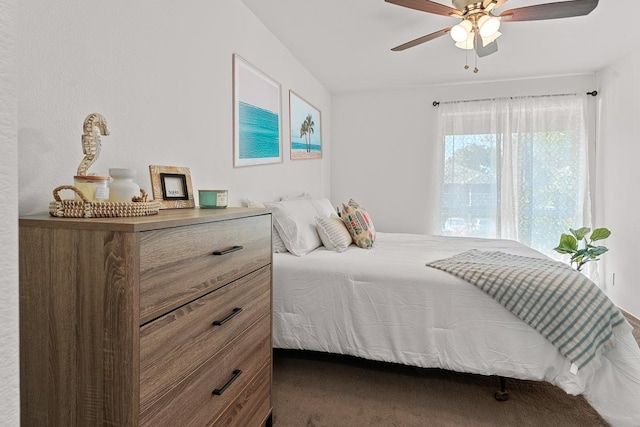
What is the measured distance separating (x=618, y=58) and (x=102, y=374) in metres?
4.67

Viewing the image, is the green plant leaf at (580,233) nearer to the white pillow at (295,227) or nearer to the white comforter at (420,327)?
the white comforter at (420,327)

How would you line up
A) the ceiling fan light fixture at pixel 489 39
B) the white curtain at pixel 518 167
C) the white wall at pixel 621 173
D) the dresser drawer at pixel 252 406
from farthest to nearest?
the white curtain at pixel 518 167, the white wall at pixel 621 173, the ceiling fan light fixture at pixel 489 39, the dresser drawer at pixel 252 406

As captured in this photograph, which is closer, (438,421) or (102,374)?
(102,374)

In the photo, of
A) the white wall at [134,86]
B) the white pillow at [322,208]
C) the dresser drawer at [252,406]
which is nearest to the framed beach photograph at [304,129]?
the white pillow at [322,208]

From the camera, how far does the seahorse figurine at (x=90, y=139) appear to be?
1.14 meters

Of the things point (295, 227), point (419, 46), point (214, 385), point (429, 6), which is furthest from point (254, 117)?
A: point (214, 385)

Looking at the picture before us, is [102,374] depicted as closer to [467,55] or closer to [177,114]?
[177,114]

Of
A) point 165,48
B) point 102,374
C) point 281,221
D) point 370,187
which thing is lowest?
point 102,374

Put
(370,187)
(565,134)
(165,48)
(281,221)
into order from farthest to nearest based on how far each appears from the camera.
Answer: (370,187) → (565,134) → (281,221) → (165,48)

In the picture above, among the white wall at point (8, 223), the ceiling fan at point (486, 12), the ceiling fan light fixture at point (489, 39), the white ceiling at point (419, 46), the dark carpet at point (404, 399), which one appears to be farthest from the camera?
the white ceiling at point (419, 46)

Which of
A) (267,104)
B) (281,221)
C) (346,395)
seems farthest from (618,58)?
(346,395)

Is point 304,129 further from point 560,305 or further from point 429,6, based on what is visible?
point 560,305

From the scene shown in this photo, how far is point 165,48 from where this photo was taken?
172 centimetres

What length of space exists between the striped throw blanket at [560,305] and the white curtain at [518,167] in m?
2.42
